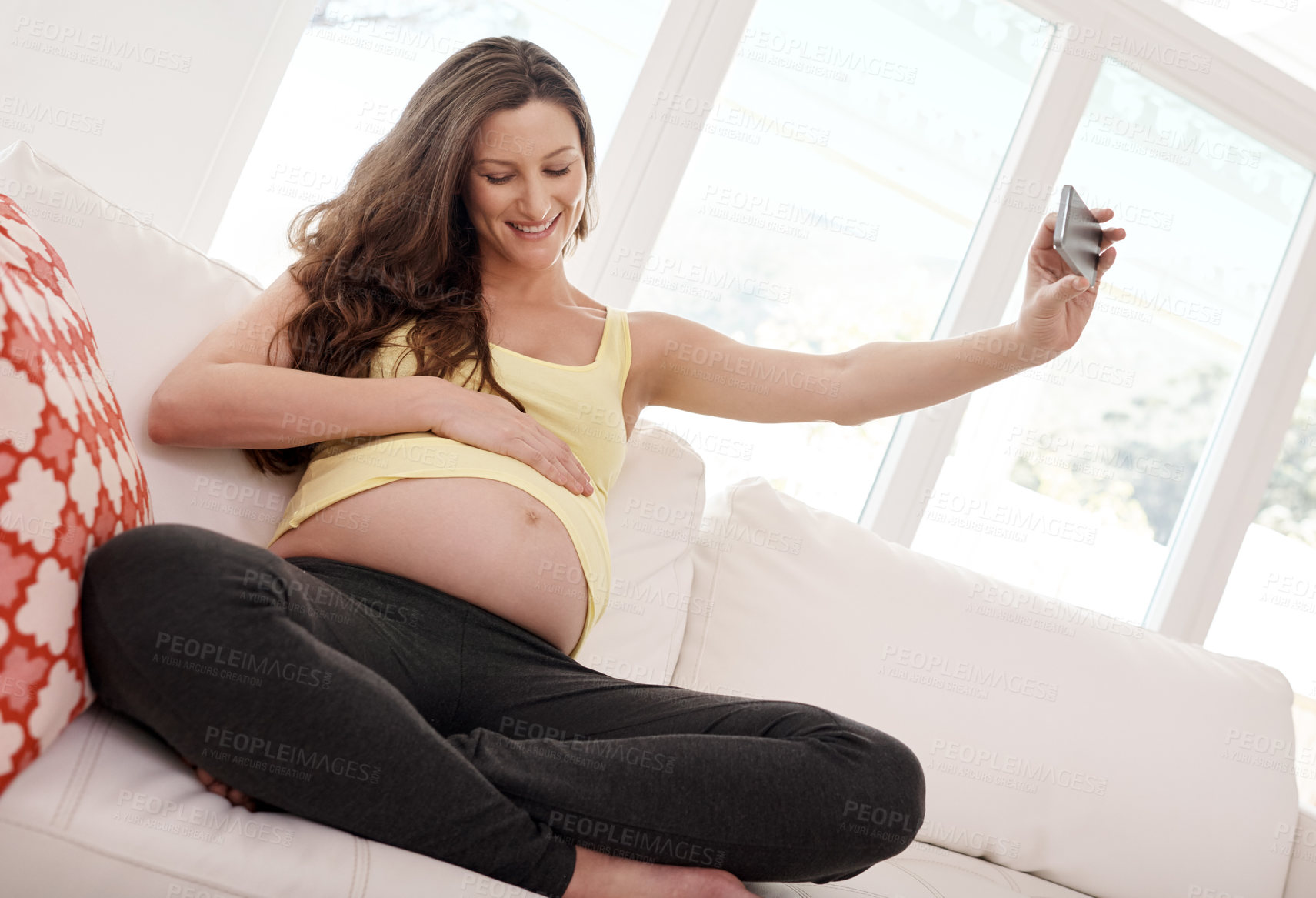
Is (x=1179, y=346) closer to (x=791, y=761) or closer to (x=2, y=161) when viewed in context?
(x=791, y=761)

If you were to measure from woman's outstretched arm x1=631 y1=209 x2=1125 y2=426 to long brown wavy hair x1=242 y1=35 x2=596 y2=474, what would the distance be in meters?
0.29

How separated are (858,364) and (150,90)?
132 centimetres

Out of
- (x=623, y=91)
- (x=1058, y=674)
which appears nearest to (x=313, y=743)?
(x=1058, y=674)

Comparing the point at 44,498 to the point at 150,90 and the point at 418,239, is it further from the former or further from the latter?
the point at 150,90

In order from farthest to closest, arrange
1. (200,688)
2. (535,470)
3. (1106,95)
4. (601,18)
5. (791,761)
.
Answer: (1106,95)
(601,18)
(535,470)
(791,761)
(200,688)

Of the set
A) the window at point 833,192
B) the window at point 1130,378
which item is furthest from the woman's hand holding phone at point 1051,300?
the window at point 1130,378

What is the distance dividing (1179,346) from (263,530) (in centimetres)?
235

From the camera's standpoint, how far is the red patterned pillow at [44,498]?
713mm

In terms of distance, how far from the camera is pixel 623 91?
207cm

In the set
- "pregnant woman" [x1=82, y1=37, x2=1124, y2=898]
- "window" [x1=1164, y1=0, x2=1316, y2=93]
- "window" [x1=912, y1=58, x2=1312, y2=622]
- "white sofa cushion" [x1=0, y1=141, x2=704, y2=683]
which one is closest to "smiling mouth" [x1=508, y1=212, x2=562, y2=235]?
"pregnant woman" [x1=82, y1=37, x2=1124, y2=898]

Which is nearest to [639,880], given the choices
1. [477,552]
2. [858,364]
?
→ [477,552]

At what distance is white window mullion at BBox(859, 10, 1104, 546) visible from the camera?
234 centimetres

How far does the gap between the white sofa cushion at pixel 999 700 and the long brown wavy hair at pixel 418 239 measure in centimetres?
55

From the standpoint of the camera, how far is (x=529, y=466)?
1.23 meters
